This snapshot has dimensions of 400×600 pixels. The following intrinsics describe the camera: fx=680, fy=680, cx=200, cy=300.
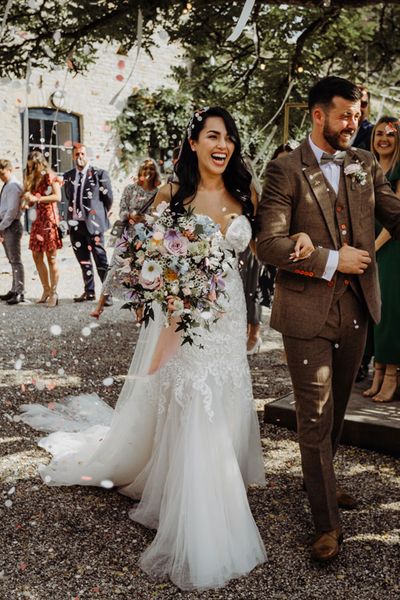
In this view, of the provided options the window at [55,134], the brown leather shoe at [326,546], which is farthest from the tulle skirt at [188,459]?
the window at [55,134]

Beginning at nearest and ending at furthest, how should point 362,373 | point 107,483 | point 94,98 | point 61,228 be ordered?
point 107,483 < point 362,373 < point 61,228 < point 94,98

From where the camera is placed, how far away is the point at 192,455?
3.02 meters

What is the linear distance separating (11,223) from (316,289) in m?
6.93

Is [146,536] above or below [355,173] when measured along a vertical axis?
below

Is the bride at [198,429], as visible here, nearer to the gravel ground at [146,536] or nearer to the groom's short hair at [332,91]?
the gravel ground at [146,536]

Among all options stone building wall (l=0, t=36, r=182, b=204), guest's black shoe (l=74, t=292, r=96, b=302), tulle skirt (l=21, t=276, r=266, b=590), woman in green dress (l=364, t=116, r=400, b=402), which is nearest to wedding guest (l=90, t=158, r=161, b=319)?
guest's black shoe (l=74, t=292, r=96, b=302)

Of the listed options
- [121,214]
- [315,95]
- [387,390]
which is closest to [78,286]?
[121,214]

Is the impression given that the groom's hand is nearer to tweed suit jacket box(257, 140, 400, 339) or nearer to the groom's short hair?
tweed suit jacket box(257, 140, 400, 339)

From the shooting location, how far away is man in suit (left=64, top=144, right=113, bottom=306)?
8875mm

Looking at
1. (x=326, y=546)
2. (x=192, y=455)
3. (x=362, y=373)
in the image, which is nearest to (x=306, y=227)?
(x=192, y=455)

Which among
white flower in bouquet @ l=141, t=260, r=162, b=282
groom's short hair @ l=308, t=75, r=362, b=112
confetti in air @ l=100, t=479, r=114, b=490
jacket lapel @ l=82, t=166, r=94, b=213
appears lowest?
confetti in air @ l=100, t=479, r=114, b=490

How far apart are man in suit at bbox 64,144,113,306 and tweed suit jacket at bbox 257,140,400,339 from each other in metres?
6.01

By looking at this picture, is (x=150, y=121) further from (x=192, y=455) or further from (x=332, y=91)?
(x=192, y=455)

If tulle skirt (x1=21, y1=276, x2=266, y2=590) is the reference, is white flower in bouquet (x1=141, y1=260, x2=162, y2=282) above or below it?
above
